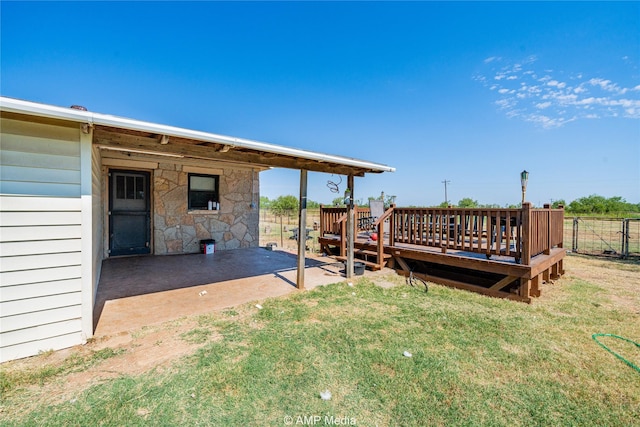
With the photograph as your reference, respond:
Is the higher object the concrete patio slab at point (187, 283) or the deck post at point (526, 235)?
the deck post at point (526, 235)

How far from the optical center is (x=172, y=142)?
3.25 metres

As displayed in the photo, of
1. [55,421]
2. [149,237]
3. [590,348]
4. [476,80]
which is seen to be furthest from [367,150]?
[55,421]

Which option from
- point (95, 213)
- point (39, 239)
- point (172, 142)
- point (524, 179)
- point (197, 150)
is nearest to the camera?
point (39, 239)

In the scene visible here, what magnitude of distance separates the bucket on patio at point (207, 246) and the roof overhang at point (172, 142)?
398 centimetres

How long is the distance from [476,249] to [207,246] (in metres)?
6.16

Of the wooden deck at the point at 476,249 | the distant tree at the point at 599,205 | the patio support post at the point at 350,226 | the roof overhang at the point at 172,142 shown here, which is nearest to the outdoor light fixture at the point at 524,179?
the wooden deck at the point at 476,249

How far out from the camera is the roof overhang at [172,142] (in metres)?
2.12

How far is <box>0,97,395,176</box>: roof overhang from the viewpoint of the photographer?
83.5 inches

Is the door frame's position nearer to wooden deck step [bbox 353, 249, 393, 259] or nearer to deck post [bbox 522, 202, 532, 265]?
wooden deck step [bbox 353, 249, 393, 259]

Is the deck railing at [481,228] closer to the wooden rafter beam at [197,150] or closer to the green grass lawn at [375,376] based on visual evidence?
the green grass lawn at [375,376]

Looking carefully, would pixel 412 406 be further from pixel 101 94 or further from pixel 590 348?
pixel 101 94

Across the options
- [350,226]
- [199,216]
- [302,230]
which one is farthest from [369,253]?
[199,216]

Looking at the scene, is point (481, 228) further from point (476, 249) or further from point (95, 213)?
point (95, 213)

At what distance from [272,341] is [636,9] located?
922 cm
